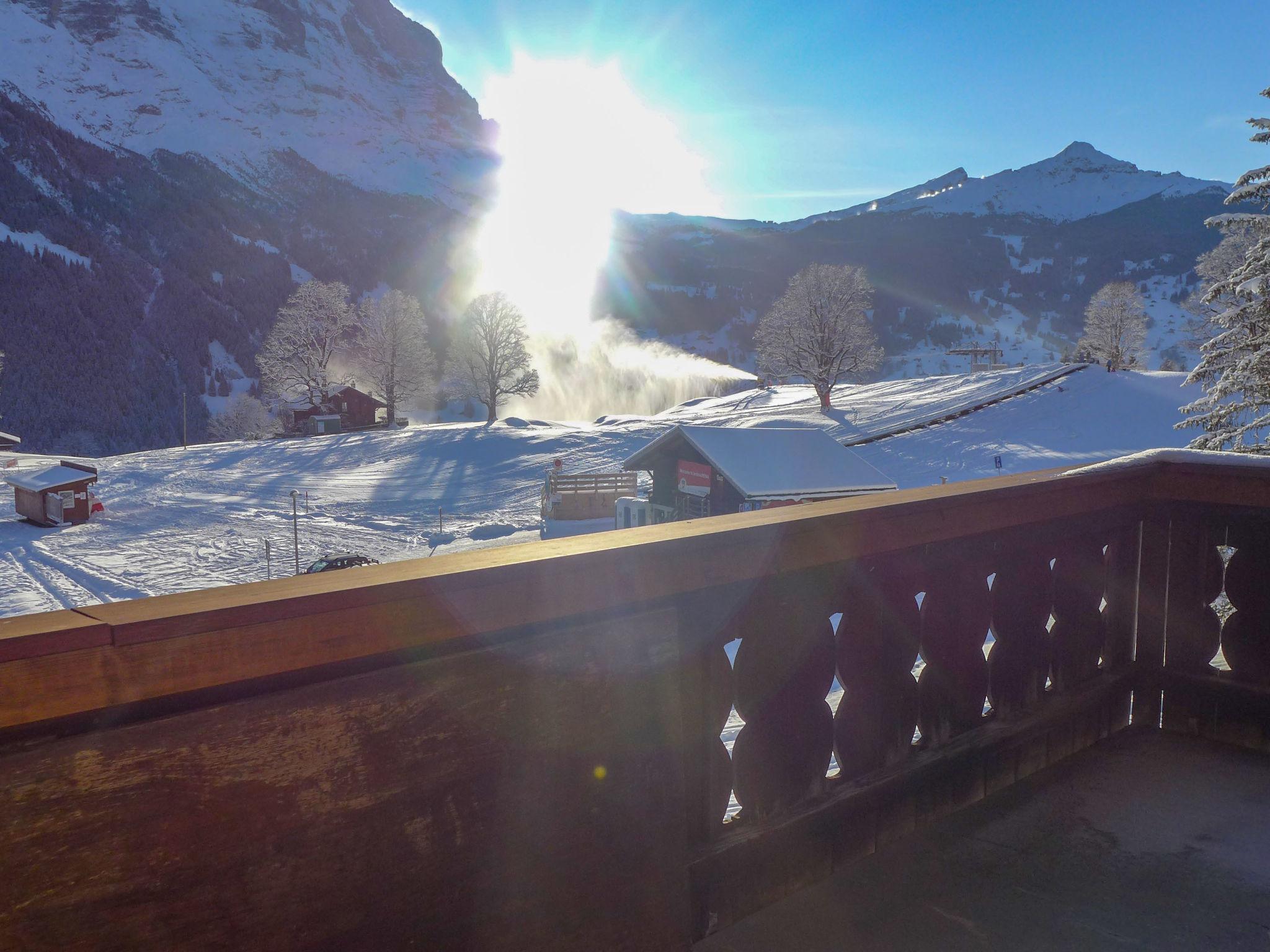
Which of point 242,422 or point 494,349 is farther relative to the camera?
point 242,422

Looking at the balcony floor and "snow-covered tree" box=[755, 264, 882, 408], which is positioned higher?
"snow-covered tree" box=[755, 264, 882, 408]

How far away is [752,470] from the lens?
20.5m

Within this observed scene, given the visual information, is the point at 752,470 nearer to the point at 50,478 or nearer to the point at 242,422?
the point at 50,478

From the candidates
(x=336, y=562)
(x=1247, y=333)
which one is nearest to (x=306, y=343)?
(x=336, y=562)

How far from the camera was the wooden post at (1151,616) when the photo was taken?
3369 millimetres

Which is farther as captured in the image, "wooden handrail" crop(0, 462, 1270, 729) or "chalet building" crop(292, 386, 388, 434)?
"chalet building" crop(292, 386, 388, 434)

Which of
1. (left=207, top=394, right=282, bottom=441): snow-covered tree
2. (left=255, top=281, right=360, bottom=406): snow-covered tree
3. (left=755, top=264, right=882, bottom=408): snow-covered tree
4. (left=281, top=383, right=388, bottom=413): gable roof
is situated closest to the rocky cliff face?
(left=207, top=394, right=282, bottom=441): snow-covered tree

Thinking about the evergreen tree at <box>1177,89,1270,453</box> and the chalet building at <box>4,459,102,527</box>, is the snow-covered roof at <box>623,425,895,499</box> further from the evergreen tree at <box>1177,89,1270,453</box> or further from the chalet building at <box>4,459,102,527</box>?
the chalet building at <box>4,459,102,527</box>

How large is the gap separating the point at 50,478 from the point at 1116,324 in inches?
2774

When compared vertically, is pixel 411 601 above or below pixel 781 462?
above

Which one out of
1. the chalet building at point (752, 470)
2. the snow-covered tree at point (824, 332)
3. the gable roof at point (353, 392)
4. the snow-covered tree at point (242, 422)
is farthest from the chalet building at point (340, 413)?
the chalet building at point (752, 470)

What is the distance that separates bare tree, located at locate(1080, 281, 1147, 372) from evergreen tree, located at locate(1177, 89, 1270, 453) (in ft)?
175

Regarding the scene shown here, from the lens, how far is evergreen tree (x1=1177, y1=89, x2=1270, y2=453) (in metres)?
13.6

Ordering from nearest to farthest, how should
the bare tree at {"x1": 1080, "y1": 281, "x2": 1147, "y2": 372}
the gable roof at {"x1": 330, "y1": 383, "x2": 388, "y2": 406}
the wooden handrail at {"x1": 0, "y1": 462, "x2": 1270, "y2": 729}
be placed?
1. the wooden handrail at {"x1": 0, "y1": 462, "x2": 1270, "y2": 729}
2. the gable roof at {"x1": 330, "y1": 383, "x2": 388, "y2": 406}
3. the bare tree at {"x1": 1080, "y1": 281, "x2": 1147, "y2": 372}
